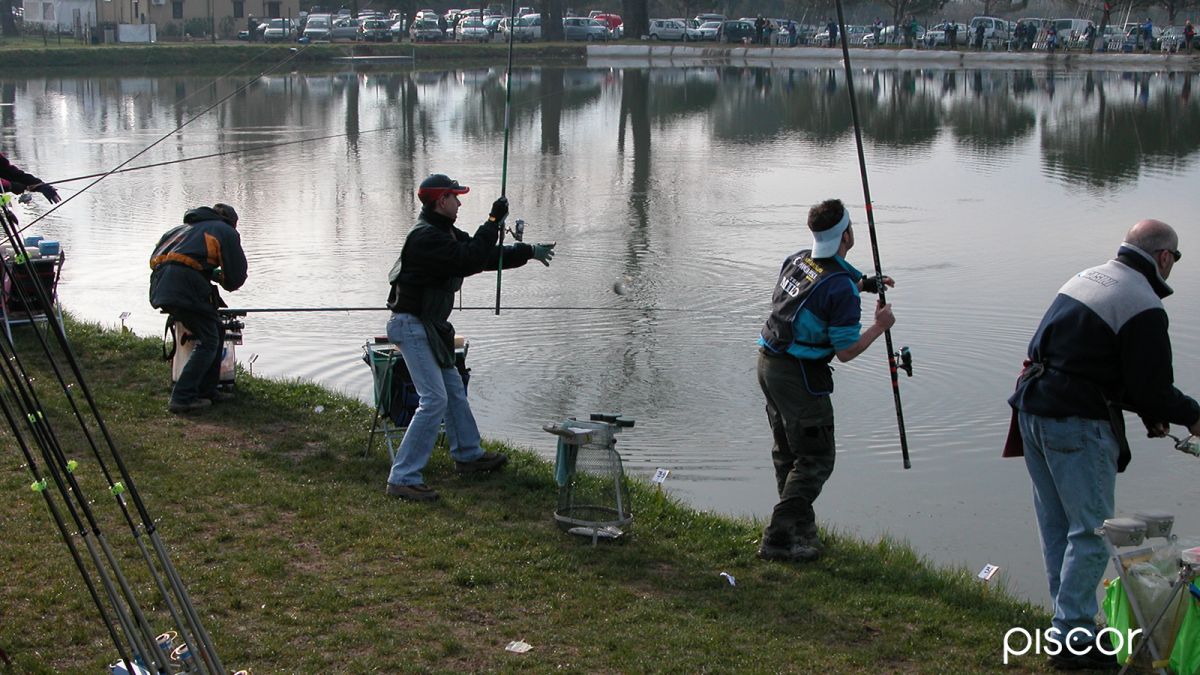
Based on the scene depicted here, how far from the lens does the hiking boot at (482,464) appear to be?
830 centimetres

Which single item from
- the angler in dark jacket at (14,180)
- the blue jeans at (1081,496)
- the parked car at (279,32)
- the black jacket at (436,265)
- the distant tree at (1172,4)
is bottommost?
the blue jeans at (1081,496)

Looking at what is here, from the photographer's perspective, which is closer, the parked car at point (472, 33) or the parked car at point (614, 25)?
the parked car at point (472, 33)

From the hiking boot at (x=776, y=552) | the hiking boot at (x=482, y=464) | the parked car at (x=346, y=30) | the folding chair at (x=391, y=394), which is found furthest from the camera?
the parked car at (x=346, y=30)

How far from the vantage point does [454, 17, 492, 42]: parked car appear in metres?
71.1

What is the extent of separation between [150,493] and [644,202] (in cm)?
1475

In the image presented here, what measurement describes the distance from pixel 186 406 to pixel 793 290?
15.5 feet

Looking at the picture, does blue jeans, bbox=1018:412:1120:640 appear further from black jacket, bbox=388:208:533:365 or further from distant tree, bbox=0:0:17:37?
distant tree, bbox=0:0:17:37

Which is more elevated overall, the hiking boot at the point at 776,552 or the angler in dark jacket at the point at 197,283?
the angler in dark jacket at the point at 197,283

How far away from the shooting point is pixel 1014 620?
6.23m

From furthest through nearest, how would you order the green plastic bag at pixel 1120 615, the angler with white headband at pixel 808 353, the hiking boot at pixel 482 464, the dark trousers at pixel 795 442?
the hiking boot at pixel 482 464 < the dark trousers at pixel 795 442 < the angler with white headband at pixel 808 353 < the green plastic bag at pixel 1120 615

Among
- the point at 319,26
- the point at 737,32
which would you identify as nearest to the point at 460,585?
the point at 319,26

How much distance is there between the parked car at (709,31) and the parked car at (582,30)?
4909 mm

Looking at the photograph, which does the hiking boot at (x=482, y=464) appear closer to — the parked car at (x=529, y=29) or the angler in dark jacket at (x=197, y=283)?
the angler in dark jacket at (x=197, y=283)

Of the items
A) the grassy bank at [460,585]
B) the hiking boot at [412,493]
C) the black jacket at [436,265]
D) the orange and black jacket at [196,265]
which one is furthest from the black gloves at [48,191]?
the hiking boot at [412,493]
